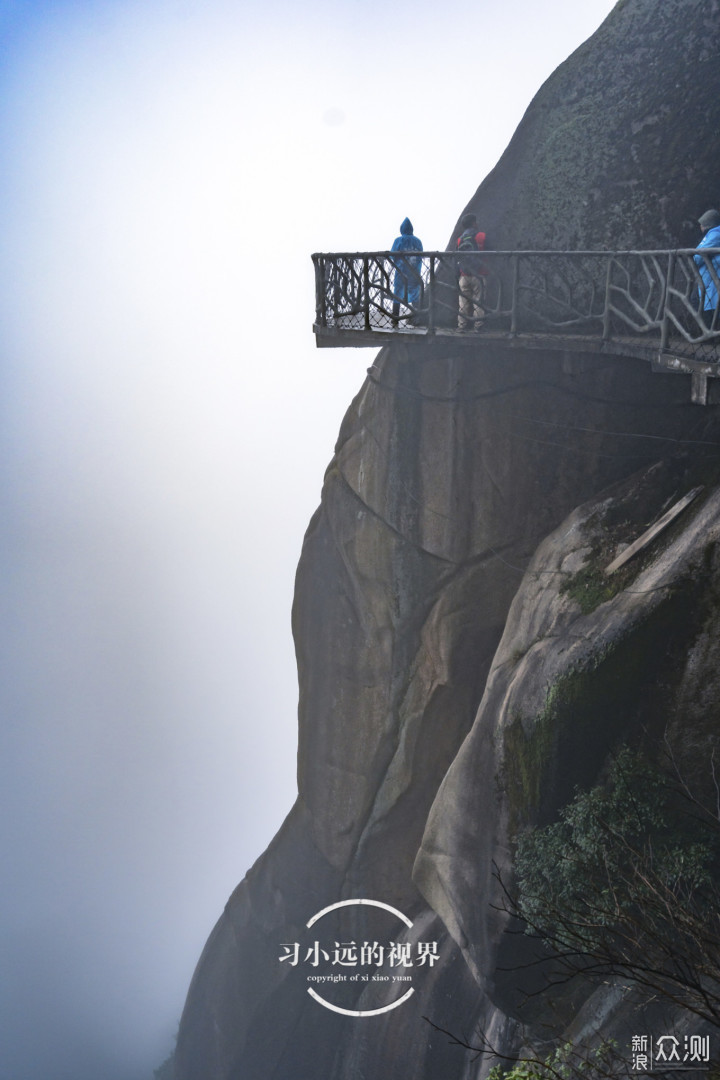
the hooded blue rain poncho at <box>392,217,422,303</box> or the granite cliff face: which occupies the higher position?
the hooded blue rain poncho at <box>392,217,422,303</box>

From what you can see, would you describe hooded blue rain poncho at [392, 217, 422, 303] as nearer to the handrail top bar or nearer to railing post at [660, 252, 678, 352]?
the handrail top bar

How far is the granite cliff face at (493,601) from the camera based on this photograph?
924cm

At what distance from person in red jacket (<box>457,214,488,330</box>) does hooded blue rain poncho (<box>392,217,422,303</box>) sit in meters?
0.58

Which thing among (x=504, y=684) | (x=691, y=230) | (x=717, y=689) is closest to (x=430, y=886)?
(x=504, y=684)

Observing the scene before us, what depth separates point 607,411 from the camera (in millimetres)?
11109

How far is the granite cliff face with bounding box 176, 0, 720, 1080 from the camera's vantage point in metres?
9.24

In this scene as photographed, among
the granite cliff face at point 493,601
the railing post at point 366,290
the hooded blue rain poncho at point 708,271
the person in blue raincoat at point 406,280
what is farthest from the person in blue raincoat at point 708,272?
the railing post at point 366,290

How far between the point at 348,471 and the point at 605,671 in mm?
6050

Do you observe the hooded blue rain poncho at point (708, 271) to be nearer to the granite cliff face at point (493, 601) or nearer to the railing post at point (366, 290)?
the granite cliff face at point (493, 601)

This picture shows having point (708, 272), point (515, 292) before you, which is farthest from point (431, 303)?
point (708, 272)

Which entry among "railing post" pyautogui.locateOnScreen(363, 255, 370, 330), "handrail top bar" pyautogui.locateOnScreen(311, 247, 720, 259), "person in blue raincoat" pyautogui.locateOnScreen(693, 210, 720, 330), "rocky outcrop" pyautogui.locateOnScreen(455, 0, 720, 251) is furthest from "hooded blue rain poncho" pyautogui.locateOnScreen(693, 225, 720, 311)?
"railing post" pyautogui.locateOnScreen(363, 255, 370, 330)

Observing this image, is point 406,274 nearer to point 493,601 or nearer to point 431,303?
point 431,303

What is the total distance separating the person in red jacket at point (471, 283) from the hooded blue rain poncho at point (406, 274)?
0.58 m

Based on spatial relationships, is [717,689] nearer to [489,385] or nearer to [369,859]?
[489,385]
